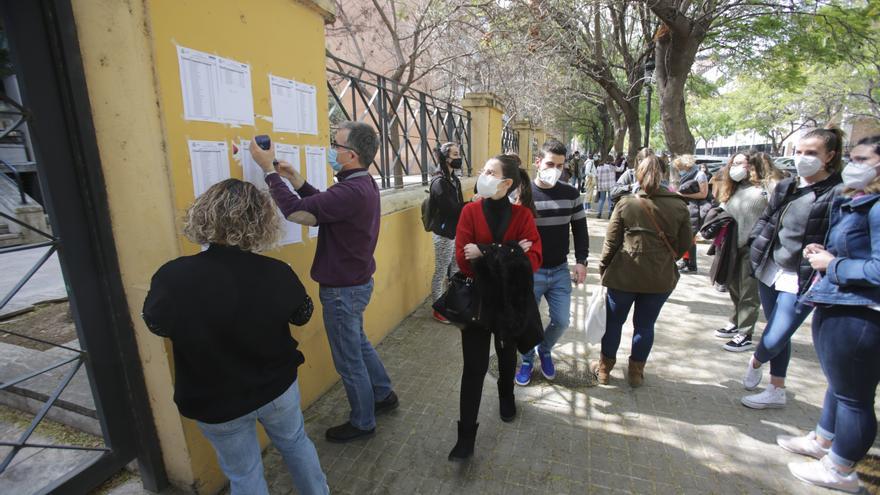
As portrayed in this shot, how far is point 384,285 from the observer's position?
4375 mm

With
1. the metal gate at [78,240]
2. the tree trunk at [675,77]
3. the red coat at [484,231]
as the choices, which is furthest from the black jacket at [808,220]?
the tree trunk at [675,77]

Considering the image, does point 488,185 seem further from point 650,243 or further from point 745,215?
point 745,215

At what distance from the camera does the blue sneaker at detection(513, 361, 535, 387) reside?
3.54m

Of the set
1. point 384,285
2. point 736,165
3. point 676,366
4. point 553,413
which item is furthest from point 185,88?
point 736,165

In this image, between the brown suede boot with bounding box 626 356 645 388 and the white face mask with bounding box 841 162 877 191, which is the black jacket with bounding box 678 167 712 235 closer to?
the brown suede boot with bounding box 626 356 645 388

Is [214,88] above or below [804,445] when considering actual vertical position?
above

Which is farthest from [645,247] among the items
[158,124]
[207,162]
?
[158,124]

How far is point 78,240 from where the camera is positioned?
1.95 metres

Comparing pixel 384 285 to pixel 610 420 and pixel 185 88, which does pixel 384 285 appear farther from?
pixel 185 88

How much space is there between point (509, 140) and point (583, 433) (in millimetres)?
9536

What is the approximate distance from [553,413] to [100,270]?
2844mm

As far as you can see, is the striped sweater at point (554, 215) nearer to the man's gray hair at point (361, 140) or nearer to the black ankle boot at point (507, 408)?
the black ankle boot at point (507, 408)

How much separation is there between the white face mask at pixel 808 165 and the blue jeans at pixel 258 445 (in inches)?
124

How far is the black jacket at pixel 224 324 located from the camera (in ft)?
5.02
